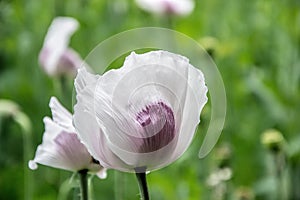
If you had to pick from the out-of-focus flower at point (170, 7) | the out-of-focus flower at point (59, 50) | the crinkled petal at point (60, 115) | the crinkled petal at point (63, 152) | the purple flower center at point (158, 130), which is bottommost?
the purple flower center at point (158, 130)

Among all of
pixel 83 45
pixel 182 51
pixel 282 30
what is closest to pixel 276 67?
pixel 282 30

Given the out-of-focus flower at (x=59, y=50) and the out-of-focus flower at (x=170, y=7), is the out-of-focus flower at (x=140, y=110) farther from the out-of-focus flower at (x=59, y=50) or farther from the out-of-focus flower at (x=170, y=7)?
the out-of-focus flower at (x=170, y=7)

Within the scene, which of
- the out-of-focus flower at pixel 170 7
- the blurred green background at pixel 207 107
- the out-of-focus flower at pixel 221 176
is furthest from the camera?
the out-of-focus flower at pixel 170 7

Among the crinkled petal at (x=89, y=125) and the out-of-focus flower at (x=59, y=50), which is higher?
the out-of-focus flower at (x=59, y=50)

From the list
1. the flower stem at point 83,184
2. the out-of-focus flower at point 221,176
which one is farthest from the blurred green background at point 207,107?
the flower stem at point 83,184

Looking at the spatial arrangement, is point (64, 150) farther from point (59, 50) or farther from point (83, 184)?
point (59, 50)
